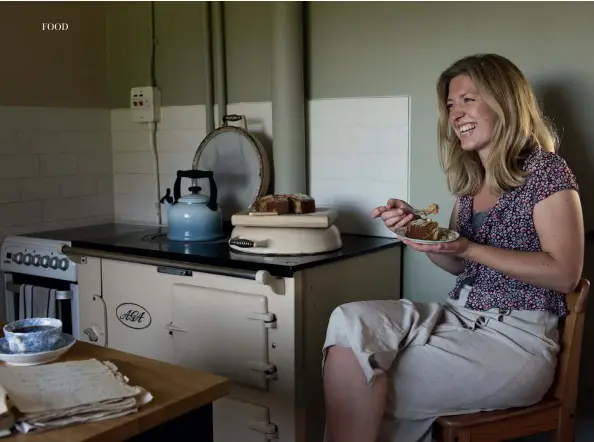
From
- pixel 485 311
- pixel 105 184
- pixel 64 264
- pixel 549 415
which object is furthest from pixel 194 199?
pixel 549 415

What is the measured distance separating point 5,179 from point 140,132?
63 centimetres

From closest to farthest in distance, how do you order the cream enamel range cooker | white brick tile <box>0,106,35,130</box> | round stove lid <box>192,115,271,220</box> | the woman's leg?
1. the woman's leg
2. the cream enamel range cooker
3. round stove lid <box>192,115,271,220</box>
4. white brick tile <box>0,106,35,130</box>

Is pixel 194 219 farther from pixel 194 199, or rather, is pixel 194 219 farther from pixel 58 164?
pixel 58 164

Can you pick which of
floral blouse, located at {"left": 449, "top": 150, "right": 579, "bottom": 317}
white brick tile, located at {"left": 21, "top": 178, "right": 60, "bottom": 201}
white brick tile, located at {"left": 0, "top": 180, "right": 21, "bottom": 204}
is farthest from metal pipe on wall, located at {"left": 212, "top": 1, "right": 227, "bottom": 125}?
floral blouse, located at {"left": 449, "top": 150, "right": 579, "bottom": 317}

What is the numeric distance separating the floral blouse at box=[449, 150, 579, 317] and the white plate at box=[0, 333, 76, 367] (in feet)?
3.54

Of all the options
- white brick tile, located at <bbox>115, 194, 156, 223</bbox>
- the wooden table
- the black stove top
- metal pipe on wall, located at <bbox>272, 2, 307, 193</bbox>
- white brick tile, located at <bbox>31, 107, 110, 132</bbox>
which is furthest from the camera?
white brick tile, located at <bbox>115, 194, 156, 223</bbox>

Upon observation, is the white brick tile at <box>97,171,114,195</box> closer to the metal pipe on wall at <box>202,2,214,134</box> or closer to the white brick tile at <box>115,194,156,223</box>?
the white brick tile at <box>115,194,156,223</box>

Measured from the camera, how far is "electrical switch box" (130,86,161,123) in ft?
10.3

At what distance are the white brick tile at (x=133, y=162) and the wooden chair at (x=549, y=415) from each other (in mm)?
1973

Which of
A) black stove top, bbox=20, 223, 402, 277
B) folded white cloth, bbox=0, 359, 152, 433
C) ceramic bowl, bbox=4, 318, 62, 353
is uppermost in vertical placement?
black stove top, bbox=20, 223, 402, 277

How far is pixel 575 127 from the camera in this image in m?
2.22

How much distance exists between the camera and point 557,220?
5.69ft

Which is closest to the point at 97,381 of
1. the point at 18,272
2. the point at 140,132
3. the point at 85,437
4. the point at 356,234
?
the point at 85,437

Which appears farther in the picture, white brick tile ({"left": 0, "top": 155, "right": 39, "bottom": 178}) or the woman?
white brick tile ({"left": 0, "top": 155, "right": 39, "bottom": 178})
